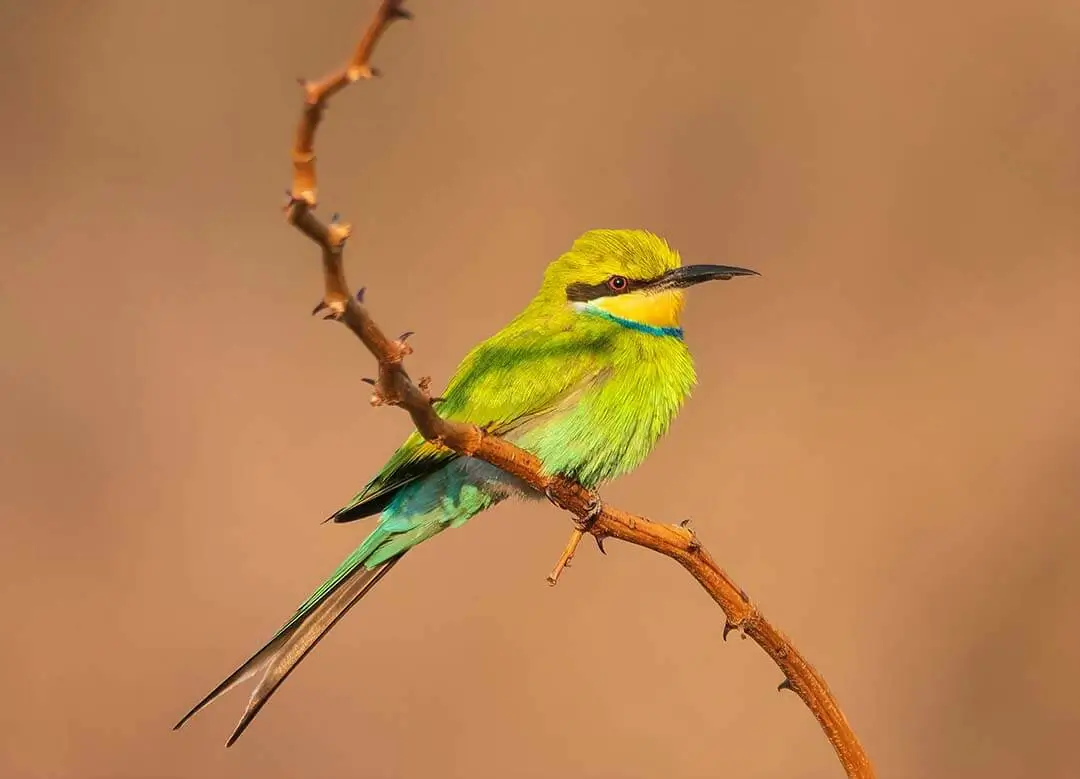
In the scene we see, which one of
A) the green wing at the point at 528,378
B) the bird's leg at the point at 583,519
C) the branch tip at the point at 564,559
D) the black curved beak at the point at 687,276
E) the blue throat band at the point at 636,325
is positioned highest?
the black curved beak at the point at 687,276

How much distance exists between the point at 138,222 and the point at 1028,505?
249 cm

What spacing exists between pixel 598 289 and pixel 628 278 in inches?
2.2

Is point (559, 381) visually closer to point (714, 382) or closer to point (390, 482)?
point (390, 482)

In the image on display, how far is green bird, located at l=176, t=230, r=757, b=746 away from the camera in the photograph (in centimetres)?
188

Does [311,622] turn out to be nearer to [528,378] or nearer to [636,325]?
[528,378]

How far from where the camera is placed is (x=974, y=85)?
3570 mm

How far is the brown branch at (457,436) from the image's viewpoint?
76 cm

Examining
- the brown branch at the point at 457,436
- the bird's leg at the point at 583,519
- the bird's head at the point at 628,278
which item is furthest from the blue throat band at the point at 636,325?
the brown branch at the point at 457,436

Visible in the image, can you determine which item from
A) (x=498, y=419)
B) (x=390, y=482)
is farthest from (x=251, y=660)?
(x=498, y=419)

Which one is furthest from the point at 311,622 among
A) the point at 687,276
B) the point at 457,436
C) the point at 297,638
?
the point at 687,276

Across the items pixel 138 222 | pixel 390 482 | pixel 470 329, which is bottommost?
pixel 390 482

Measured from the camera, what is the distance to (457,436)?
3.77ft

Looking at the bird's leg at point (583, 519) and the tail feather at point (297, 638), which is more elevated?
the bird's leg at point (583, 519)

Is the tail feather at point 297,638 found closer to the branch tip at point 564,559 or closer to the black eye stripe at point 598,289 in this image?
the branch tip at point 564,559
